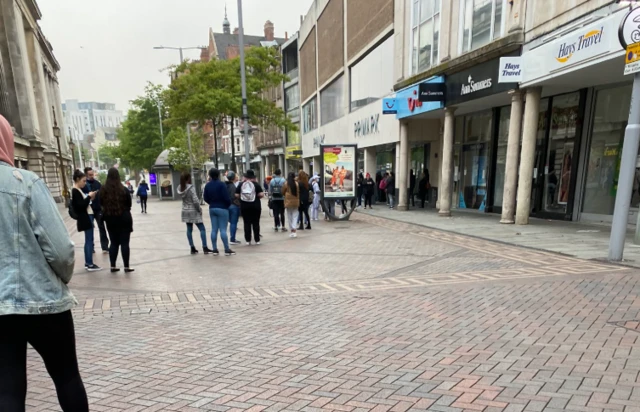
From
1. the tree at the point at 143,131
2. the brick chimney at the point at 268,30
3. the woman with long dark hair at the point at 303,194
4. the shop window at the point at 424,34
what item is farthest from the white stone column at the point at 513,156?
the brick chimney at the point at 268,30

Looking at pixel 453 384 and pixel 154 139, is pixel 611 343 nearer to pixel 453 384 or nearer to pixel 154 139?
pixel 453 384

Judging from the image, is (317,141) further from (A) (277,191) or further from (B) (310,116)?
(A) (277,191)

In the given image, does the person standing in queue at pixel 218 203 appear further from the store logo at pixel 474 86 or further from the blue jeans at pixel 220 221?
the store logo at pixel 474 86

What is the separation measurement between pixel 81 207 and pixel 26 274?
233 inches

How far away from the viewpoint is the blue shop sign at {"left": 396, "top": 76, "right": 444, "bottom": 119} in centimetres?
1346

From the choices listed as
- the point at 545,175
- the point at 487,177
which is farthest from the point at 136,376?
the point at 487,177

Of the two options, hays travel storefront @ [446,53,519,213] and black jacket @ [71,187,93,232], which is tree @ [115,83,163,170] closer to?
hays travel storefront @ [446,53,519,213]

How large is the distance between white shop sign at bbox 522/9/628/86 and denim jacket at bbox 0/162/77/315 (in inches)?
370

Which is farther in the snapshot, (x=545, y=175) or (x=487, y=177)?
(x=487, y=177)

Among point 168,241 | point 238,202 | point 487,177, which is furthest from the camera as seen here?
point 487,177

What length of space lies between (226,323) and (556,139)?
11.7 meters

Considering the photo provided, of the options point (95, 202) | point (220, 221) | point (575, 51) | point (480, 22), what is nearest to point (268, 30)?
point (480, 22)

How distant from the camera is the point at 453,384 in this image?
9.37 feet

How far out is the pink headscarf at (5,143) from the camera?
171 centimetres
